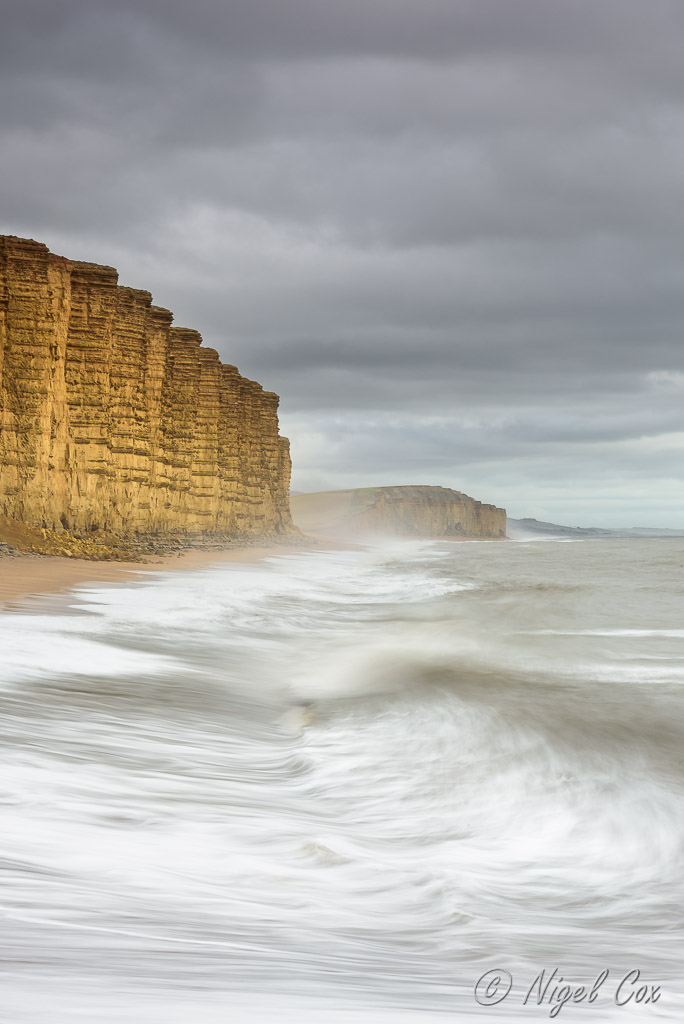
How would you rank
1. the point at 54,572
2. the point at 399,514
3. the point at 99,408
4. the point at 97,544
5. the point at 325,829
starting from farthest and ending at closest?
the point at 399,514 → the point at 99,408 → the point at 97,544 → the point at 54,572 → the point at 325,829

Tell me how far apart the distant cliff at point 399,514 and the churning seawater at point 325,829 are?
332 feet

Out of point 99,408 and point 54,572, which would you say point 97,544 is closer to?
point 99,408

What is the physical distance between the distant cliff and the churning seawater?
3984 inches

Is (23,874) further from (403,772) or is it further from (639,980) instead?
(403,772)

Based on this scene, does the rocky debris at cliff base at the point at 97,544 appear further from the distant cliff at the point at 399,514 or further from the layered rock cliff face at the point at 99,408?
the distant cliff at the point at 399,514

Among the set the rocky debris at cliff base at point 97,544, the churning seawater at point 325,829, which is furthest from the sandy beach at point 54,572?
the churning seawater at point 325,829

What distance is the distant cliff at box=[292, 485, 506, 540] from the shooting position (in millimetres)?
118938

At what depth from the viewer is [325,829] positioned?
4.00m

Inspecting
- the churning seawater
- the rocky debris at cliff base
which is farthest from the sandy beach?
the churning seawater

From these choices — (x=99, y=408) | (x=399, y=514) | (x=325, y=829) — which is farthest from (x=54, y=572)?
(x=399, y=514)

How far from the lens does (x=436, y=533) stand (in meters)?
132

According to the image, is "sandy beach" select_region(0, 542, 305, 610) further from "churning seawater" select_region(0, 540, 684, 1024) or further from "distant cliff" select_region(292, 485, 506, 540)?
"distant cliff" select_region(292, 485, 506, 540)

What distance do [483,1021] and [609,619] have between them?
13201 millimetres

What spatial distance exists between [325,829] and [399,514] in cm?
12196
